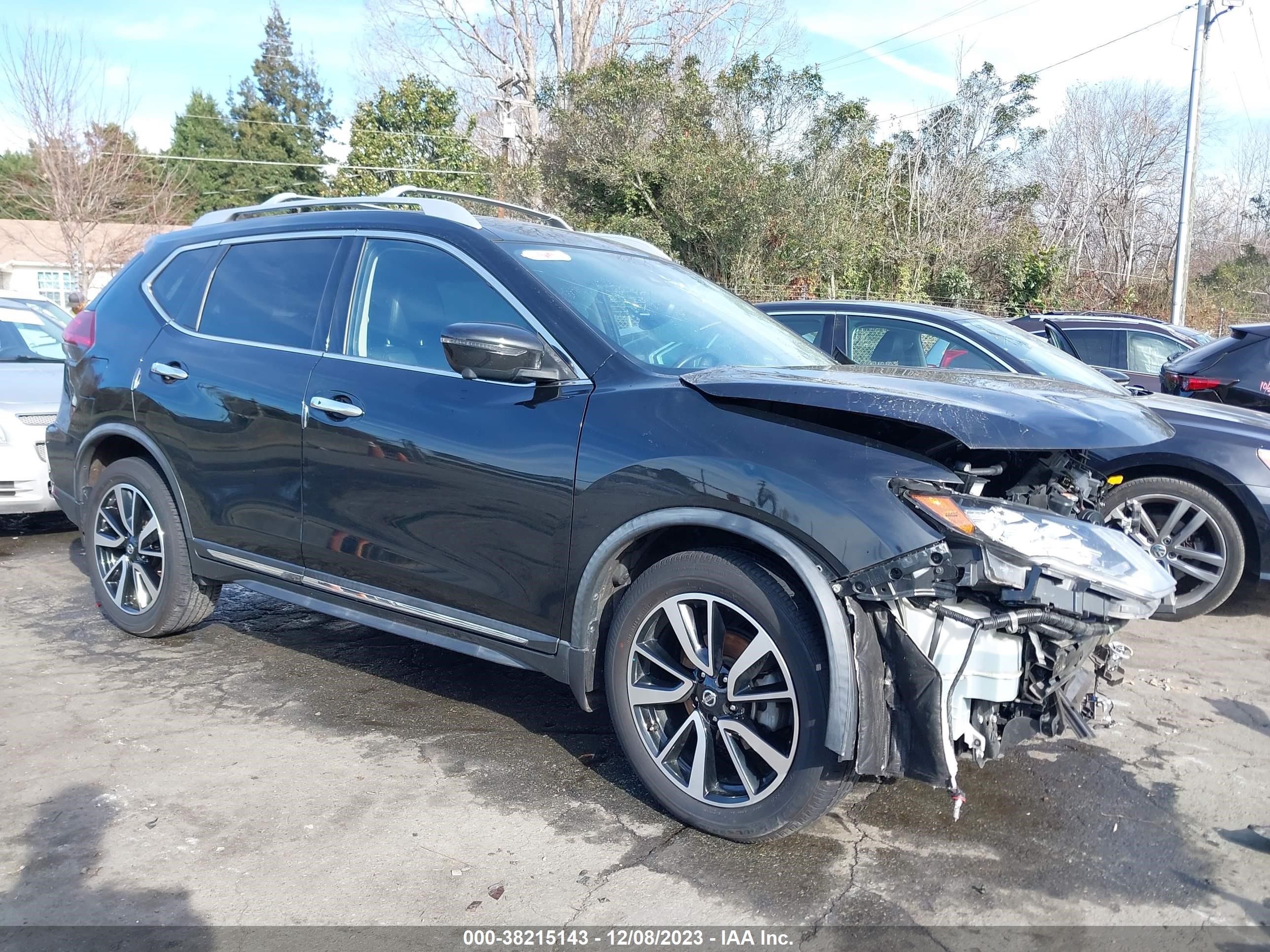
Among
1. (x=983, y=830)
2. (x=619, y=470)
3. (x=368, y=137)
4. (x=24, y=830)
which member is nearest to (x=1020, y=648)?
(x=983, y=830)

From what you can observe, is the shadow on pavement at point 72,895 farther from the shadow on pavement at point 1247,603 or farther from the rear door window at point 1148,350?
the rear door window at point 1148,350

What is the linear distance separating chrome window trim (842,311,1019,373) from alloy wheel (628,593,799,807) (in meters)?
3.73

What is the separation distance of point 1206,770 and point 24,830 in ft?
13.4

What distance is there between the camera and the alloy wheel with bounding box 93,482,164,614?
488 cm

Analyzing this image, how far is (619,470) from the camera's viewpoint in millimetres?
3264

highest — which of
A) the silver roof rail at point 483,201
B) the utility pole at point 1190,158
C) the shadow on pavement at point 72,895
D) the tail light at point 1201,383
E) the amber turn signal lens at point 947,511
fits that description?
the utility pole at point 1190,158

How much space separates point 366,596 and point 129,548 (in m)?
1.74

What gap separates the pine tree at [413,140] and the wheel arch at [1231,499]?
25.6 m

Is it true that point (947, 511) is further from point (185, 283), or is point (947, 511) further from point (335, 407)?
point (185, 283)

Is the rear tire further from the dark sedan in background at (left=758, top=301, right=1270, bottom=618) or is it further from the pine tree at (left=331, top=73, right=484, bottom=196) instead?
the pine tree at (left=331, top=73, right=484, bottom=196)

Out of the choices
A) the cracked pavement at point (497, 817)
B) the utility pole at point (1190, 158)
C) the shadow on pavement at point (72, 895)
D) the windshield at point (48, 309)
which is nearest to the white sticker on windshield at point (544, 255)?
the cracked pavement at point (497, 817)

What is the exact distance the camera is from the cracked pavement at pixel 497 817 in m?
2.87

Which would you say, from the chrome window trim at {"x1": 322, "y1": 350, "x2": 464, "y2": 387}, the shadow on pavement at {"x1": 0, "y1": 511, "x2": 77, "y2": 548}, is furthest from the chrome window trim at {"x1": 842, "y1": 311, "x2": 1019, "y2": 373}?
the shadow on pavement at {"x1": 0, "y1": 511, "x2": 77, "y2": 548}

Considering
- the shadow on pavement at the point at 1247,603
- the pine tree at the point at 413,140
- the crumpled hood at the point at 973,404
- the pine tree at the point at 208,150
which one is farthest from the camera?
the pine tree at the point at 208,150
